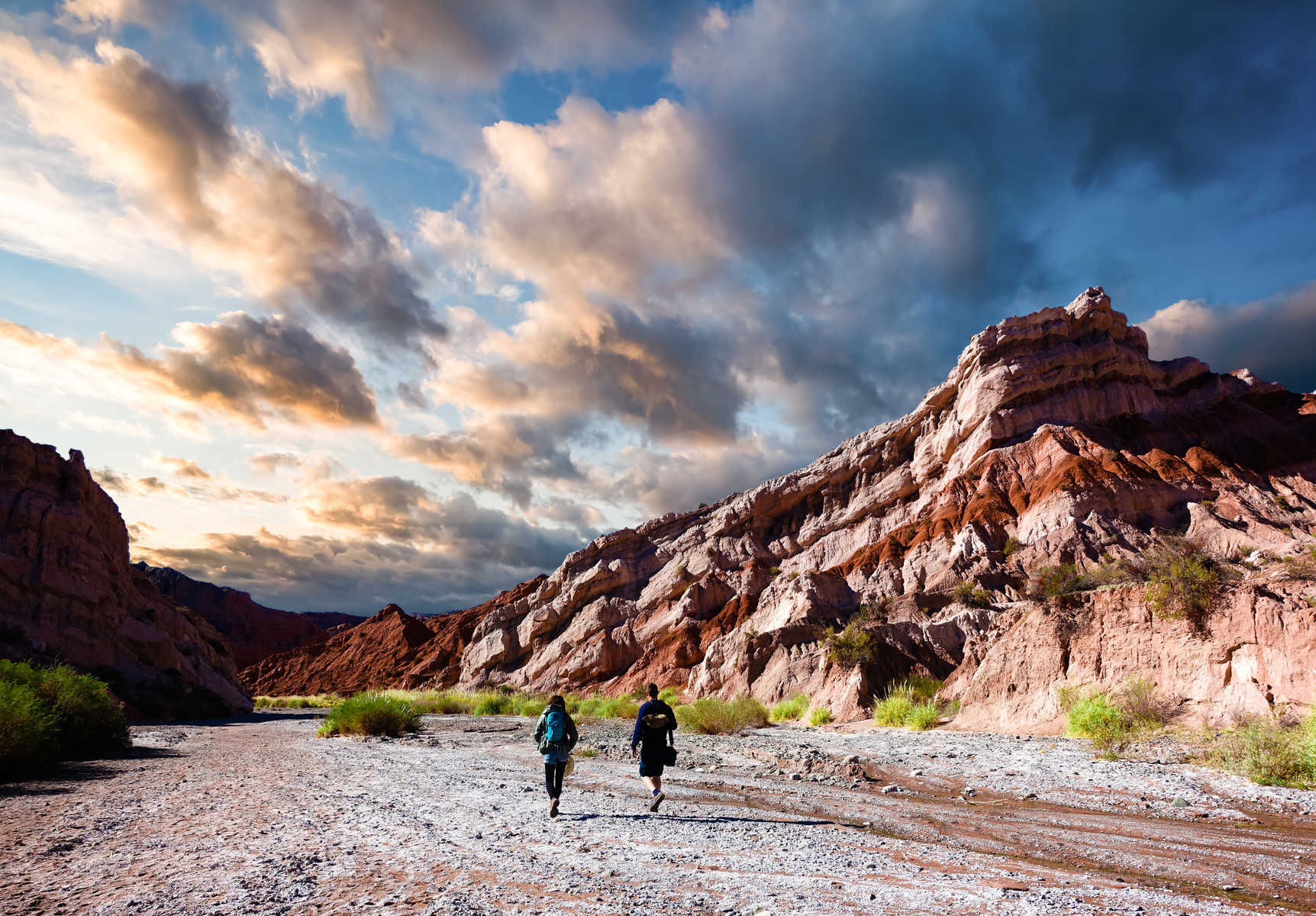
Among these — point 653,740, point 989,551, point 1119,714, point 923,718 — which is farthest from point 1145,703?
point 989,551

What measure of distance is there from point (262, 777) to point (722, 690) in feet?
92.0

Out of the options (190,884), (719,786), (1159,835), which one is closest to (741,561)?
(719,786)

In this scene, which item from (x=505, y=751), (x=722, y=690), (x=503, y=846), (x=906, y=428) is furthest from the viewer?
(x=906, y=428)

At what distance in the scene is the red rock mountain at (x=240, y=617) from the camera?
122 m

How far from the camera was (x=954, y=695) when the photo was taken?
2422 centimetres

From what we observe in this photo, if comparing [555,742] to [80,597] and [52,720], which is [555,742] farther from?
[80,597]

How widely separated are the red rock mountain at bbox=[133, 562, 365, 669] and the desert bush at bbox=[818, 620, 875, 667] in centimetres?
11796

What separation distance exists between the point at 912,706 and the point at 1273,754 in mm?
13412

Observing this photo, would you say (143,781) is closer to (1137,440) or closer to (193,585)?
(1137,440)

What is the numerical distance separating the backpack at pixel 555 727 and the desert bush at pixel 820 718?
61.3 feet

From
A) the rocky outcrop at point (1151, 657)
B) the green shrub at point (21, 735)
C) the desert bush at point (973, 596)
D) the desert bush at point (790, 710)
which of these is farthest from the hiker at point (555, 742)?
the desert bush at point (973, 596)

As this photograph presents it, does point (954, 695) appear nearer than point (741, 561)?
Yes

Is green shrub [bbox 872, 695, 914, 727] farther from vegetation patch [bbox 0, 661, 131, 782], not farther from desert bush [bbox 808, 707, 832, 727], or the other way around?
vegetation patch [bbox 0, 661, 131, 782]

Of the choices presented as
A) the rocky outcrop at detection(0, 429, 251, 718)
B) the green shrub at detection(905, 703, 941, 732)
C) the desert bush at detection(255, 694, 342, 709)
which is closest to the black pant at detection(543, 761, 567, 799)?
the green shrub at detection(905, 703, 941, 732)
